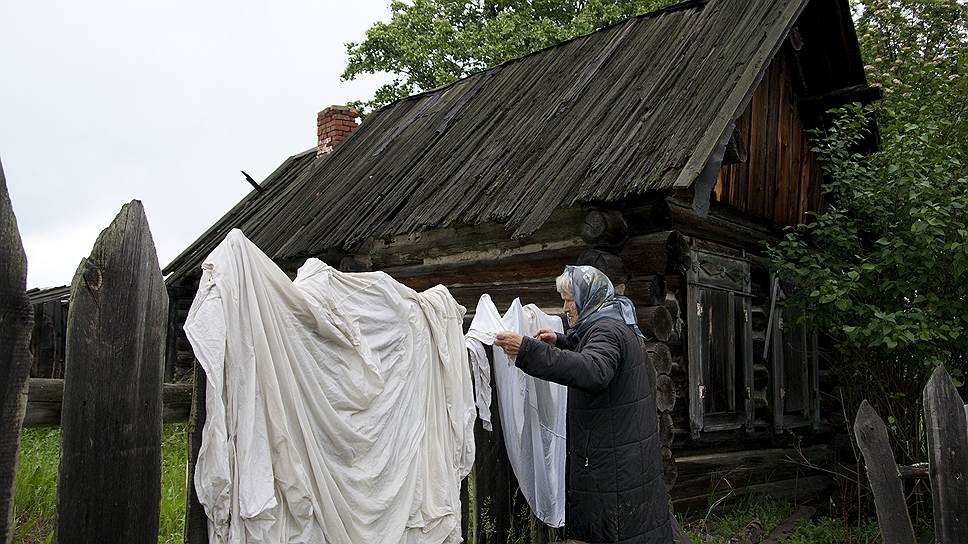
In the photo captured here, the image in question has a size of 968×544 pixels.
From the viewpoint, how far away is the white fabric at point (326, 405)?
265 cm

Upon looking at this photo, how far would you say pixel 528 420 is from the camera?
438cm

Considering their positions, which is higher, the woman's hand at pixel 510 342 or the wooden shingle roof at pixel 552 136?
the wooden shingle roof at pixel 552 136

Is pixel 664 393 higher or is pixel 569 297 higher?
pixel 569 297

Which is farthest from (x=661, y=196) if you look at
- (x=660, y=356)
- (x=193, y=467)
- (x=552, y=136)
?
(x=193, y=467)

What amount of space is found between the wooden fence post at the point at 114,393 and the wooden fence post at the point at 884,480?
133 inches

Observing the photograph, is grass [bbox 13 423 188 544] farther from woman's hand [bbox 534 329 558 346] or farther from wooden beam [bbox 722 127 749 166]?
wooden beam [bbox 722 127 749 166]

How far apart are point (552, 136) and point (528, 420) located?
159 inches

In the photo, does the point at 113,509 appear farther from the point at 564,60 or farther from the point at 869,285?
the point at 564,60

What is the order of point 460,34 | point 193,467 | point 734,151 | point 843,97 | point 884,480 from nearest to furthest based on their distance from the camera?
point 193,467 → point 884,480 → point 734,151 → point 843,97 → point 460,34

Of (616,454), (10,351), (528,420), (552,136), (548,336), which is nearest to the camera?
(10,351)

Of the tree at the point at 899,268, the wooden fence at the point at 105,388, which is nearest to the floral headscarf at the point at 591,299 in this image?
the wooden fence at the point at 105,388

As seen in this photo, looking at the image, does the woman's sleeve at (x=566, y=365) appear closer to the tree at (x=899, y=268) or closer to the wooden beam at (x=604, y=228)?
the wooden beam at (x=604, y=228)

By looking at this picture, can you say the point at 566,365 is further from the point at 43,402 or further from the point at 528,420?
the point at 43,402

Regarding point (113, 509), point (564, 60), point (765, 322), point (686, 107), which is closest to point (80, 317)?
point (113, 509)
